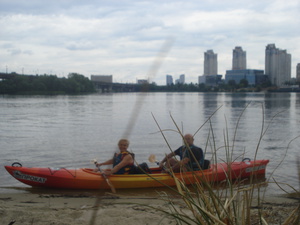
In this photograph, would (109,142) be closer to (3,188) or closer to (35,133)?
(35,133)

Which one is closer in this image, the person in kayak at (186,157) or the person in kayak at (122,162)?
the person in kayak at (186,157)

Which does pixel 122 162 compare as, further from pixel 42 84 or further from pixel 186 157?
pixel 42 84

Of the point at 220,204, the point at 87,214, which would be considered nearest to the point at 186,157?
the point at 220,204

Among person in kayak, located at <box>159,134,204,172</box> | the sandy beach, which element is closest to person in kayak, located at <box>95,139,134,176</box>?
person in kayak, located at <box>159,134,204,172</box>

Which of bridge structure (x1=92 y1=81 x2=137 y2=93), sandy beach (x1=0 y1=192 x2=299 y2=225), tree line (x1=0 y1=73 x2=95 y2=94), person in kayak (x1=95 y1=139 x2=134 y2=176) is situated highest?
tree line (x1=0 y1=73 x2=95 y2=94)

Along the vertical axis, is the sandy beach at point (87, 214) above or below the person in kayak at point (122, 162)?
below

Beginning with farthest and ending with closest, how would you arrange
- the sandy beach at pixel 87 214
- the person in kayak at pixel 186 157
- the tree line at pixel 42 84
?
the tree line at pixel 42 84
the sandy beach at pixel 87 214
the person in kayak at pixel 186 157

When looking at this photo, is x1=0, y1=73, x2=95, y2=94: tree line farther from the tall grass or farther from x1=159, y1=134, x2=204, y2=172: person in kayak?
the tall grass

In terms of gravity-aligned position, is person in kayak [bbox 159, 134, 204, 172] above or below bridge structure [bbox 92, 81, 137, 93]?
below

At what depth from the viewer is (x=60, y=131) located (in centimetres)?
1856

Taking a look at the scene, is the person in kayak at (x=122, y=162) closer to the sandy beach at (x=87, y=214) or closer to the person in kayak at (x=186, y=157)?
the person in kayak at (x=186, y=157)

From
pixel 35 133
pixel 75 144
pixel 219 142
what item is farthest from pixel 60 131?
pixel 219 142

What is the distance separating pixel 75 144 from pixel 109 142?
5.11 feet

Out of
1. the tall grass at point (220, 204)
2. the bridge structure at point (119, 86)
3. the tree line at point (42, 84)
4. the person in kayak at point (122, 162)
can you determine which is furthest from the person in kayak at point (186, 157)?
the tree line at point (42, 84)
